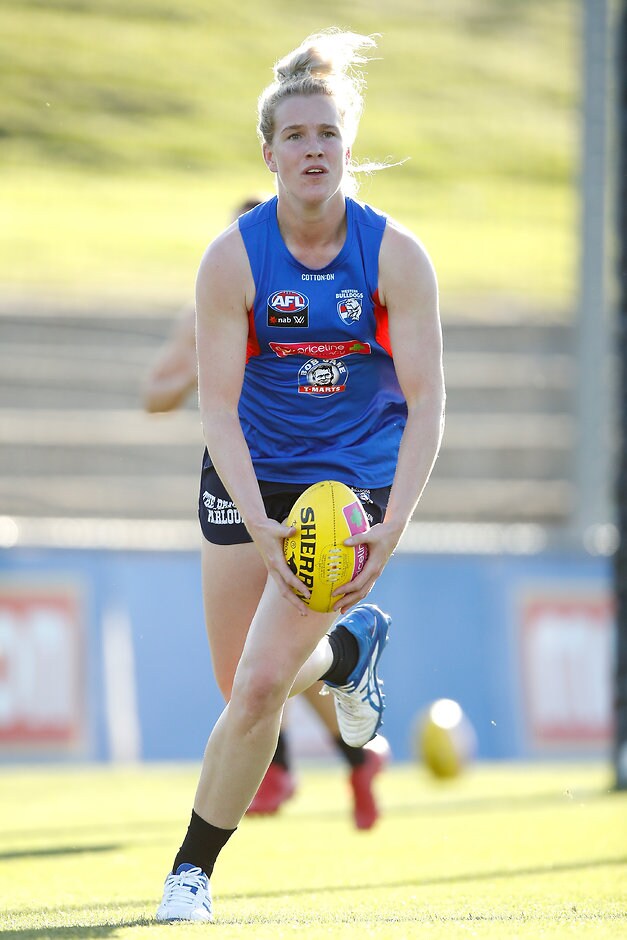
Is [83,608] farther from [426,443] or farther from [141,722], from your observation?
[426,443]

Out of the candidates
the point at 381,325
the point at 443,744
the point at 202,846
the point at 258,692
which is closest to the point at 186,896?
the point at 202,846

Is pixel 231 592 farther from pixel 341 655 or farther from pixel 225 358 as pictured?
pixel 225 358

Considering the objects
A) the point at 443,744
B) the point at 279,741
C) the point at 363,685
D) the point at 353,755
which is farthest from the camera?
the point at 443,744

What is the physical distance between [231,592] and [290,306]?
2.89ft

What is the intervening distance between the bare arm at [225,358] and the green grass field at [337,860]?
3.66 feet

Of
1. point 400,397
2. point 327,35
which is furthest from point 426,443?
point 327,35

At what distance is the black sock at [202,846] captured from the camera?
463 cm

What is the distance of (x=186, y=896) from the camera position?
4504mm

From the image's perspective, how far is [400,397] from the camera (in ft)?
16.5

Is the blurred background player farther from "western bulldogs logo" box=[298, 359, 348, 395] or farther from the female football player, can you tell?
"western bulldogs logo" box=[298, 359, 348, 395]

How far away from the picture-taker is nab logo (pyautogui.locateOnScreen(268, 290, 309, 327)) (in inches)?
184

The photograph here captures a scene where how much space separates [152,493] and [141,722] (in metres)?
10.9

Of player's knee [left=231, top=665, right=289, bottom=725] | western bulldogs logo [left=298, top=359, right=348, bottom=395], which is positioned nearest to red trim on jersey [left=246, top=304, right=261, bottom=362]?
western bulldogs logo [left=298, top=359, right=348, bottom=395]

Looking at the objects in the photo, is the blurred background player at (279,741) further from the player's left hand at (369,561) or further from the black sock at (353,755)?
the player's left hand at (369,561)
